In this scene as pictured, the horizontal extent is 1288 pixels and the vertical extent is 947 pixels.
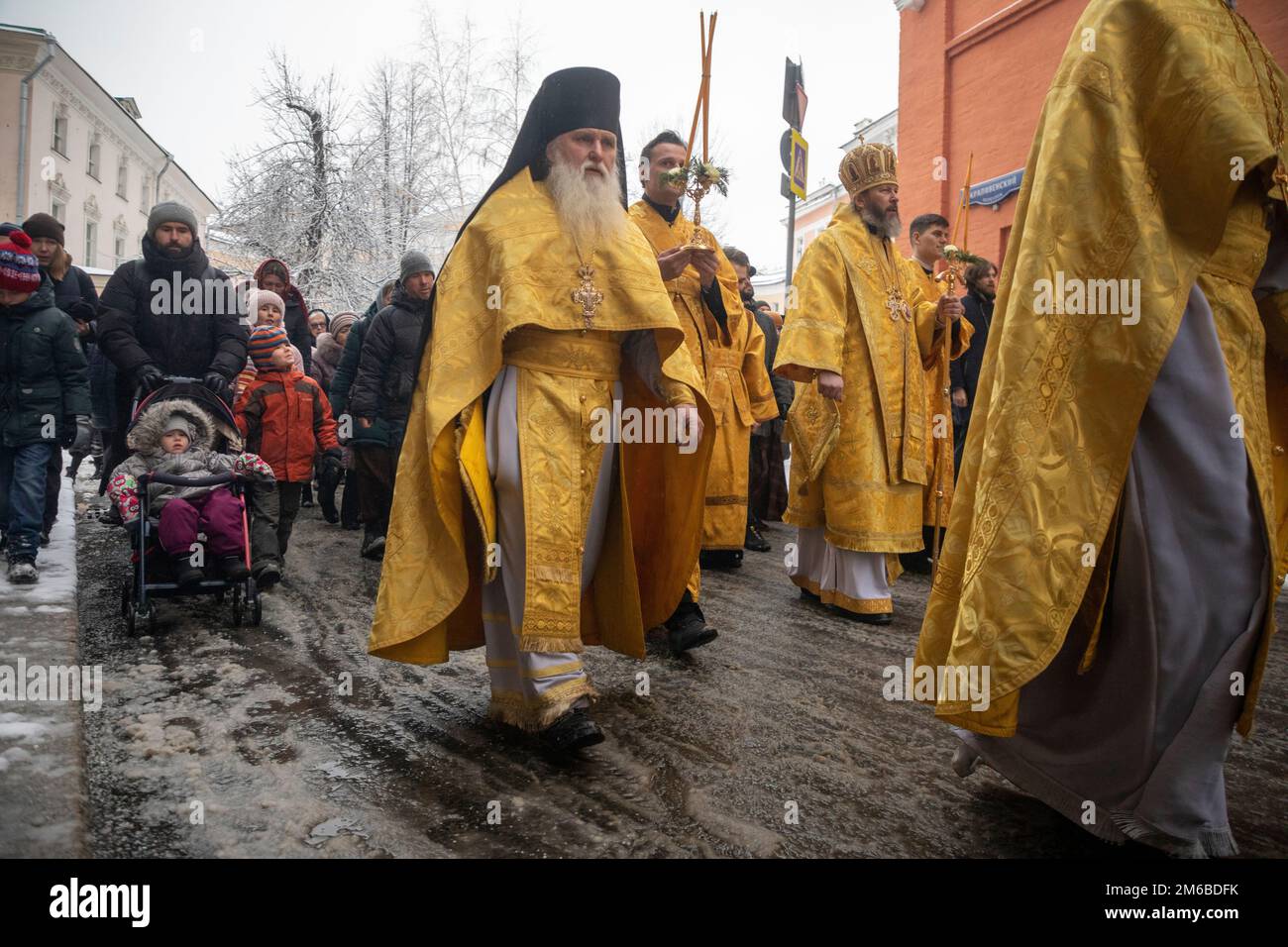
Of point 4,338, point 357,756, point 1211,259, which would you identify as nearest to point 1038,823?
point 1211,259

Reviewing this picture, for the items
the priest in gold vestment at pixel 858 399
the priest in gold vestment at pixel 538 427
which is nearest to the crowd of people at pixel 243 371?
the priest in gold vestment at pixel 858 399

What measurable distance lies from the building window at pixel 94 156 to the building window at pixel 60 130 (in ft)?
8.06

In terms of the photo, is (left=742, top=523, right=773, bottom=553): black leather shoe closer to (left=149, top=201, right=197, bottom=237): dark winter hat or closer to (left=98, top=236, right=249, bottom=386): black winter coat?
(left=98, top=236, right=249, bottom=386): black winter coat

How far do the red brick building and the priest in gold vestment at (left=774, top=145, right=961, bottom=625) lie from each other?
6890mm

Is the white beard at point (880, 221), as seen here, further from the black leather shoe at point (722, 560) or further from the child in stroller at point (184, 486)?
the child in stroller at point (184, 486)

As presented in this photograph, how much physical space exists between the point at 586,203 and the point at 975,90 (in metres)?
→ 11.8

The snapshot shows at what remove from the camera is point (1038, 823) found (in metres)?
2.42

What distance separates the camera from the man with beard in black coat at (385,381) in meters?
6.55

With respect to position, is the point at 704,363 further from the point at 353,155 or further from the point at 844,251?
the point at 353,155

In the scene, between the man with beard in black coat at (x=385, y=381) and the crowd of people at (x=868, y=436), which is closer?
the crowd of people at (x=868, y=436)

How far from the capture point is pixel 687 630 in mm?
4047

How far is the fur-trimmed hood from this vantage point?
15.9 feet

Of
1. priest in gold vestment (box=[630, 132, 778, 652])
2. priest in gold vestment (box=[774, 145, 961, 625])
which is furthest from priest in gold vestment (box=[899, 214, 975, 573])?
priest in gold vestment (box=[630, 132, 778, 652])
